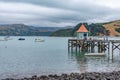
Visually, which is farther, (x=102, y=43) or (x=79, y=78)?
(x=102, y=43)

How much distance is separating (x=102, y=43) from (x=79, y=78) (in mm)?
55252

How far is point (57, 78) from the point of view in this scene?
116 ft

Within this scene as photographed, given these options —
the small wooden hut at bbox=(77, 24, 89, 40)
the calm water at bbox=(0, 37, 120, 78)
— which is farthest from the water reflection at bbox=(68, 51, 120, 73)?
the small wooden hut at bbox=(77, 24, 89, 40)

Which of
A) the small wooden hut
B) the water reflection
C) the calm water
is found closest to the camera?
the calm water

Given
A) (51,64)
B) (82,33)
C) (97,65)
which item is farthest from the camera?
(82,33)

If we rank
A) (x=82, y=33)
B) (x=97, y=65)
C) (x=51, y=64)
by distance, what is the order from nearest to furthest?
(x=97, y=65)
(x=51, y=64)
(x=82, y=33)

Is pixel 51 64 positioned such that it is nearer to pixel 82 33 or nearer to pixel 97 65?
pixel 97 65

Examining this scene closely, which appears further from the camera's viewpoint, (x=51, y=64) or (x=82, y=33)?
(x=82, y=33)

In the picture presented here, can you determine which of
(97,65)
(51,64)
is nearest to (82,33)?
(51,64)

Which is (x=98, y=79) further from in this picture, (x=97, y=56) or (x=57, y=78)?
(x=97, y=56)

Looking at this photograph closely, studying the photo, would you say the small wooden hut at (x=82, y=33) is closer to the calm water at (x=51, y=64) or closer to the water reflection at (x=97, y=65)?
the calm water at (x=51, y=64)

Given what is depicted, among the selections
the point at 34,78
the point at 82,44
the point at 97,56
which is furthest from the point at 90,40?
the point at 34,78

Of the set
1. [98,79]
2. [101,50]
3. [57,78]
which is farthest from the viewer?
[101,50]

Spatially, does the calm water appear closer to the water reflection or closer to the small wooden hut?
the water reflection
